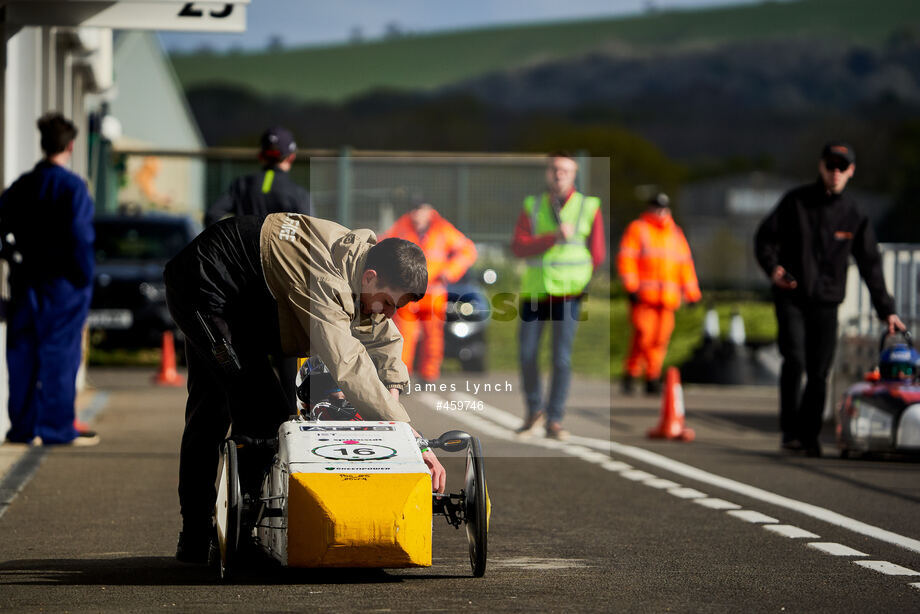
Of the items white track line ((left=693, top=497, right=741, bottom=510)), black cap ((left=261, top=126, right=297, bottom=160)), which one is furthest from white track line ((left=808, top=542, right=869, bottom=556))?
black cap ((left=261, top=126, right=297, bottom=160))

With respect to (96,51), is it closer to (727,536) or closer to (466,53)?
(727,536)

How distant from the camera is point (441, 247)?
17.8 meters

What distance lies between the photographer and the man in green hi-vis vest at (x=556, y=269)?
13.9 metres

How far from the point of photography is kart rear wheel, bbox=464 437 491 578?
679cm

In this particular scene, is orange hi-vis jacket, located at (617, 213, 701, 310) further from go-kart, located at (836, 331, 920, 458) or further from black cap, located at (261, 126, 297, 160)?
black cap, located at (261, 126, 297, 160)

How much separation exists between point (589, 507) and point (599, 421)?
6.49m

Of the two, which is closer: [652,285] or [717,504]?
[717,504]

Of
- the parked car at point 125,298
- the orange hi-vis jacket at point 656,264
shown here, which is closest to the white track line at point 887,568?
the orange hi-vis jacket at point 656,264

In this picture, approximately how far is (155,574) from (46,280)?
522 cm

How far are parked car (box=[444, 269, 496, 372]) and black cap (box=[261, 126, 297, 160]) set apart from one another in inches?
421

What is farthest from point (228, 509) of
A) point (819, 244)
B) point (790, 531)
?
point (819, 244)

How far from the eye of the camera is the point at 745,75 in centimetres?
19025

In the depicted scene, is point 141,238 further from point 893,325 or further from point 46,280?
point 893,325

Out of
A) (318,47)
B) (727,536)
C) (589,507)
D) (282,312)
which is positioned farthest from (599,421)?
(318,47)
